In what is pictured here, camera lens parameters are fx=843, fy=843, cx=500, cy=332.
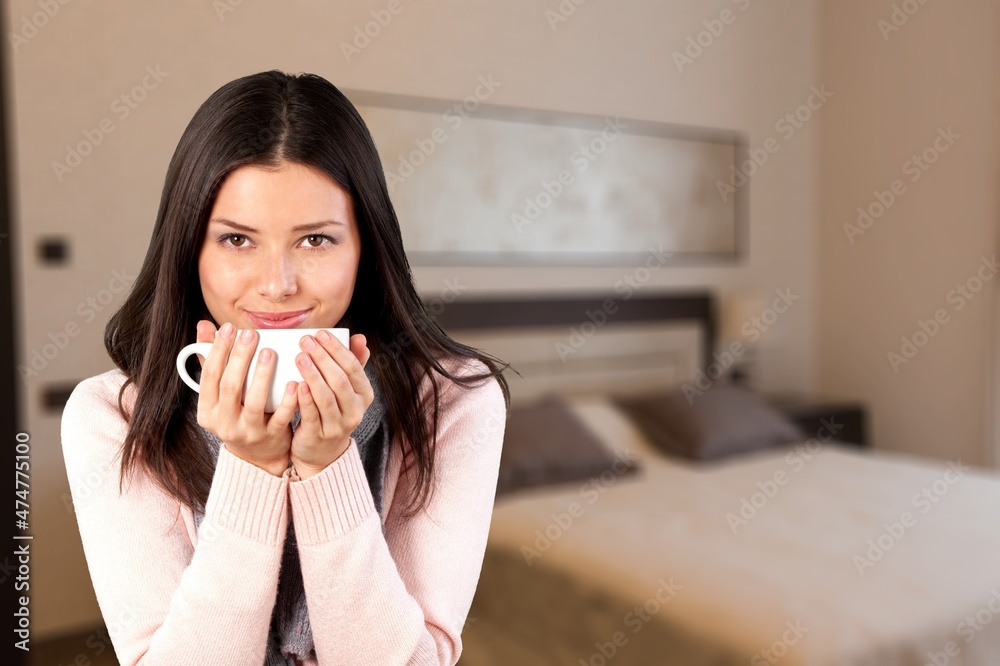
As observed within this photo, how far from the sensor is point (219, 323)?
57cm

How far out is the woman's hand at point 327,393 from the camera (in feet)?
1.63

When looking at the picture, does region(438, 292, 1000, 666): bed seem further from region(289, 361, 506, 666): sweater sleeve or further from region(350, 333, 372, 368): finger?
region(350, 333, 372, 368): finger

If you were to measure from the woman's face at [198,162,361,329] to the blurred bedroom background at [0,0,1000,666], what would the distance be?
0.40ft

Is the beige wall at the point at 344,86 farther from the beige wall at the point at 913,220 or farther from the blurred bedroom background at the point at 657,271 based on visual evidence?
the beige wall at the point at 913,220

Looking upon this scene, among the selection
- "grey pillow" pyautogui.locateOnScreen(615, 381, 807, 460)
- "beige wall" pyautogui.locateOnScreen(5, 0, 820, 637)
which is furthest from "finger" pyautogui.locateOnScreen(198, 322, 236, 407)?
"grey pillow" pyautogui.locateOnScreen(615, 381, 807, 460)

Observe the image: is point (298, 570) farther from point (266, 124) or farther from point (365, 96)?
point (365, 96)

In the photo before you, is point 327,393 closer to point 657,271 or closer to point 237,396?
point 237,396

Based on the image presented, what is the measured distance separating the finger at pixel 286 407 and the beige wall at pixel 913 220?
10.3 ft

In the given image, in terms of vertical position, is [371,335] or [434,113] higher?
[434,113]

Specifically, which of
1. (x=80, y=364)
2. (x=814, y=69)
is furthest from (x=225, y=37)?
(x=814, y=69)

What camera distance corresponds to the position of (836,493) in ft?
7.21

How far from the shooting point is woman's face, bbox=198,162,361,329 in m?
0.52

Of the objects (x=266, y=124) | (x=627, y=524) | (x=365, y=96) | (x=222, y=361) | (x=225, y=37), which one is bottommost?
(x=627, y=524)

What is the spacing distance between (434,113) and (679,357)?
136cm
